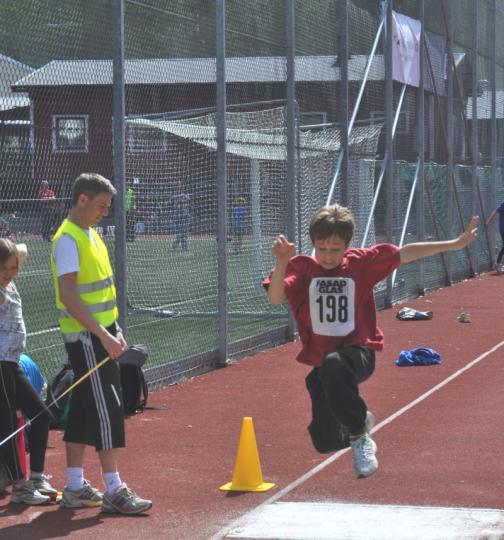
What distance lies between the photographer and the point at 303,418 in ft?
33.5

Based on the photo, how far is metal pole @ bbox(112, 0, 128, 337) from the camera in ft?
35.5

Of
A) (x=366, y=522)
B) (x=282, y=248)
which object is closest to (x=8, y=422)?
(x=282, y=248)

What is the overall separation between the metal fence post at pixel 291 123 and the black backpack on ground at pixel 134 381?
17.0 ft

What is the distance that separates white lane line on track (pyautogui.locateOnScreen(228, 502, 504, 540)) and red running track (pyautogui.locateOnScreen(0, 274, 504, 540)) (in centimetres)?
13

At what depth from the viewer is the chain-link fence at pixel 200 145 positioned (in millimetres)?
10188

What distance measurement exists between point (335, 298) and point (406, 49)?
48.8 ft

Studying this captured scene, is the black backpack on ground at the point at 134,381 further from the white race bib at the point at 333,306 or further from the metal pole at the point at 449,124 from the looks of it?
the metal pole at the point at 449,124

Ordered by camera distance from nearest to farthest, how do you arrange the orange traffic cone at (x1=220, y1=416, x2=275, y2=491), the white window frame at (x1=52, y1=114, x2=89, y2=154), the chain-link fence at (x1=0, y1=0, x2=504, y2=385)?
the orange traffic cone at (x1=220, y1=416, x2=275, y2=491) → the white window frame at (x1=52, y1=114, x2=89, y2=154) → the chain-link fence at (x1=0, y1=0, x2=504, y2=385)

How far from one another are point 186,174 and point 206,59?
121 centimetres

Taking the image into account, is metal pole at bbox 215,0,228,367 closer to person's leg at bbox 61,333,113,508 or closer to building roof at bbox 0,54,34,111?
building roof at bbox 0,54,34,111

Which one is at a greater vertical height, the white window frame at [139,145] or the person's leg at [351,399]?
the white window frame at [139,145]

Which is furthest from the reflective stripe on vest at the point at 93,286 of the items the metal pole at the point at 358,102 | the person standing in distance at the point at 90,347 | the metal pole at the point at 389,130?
the metal pole at the point at 389,130

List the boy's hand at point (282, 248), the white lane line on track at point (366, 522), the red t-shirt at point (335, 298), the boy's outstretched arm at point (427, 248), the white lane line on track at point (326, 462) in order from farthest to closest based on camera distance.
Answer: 1. the boy's outstretched arm at point (427, 248)
2. the red t-shirt at point (335, 298)
3. the boy's hand at point (282, 248)
4. the white lane line on track at point (326, 462)
5. the white lane line on track at point (366, 522)

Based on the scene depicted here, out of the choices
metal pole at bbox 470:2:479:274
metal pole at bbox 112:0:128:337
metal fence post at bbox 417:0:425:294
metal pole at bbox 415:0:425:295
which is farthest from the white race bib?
metal pole at bbox 470:2:479:274
